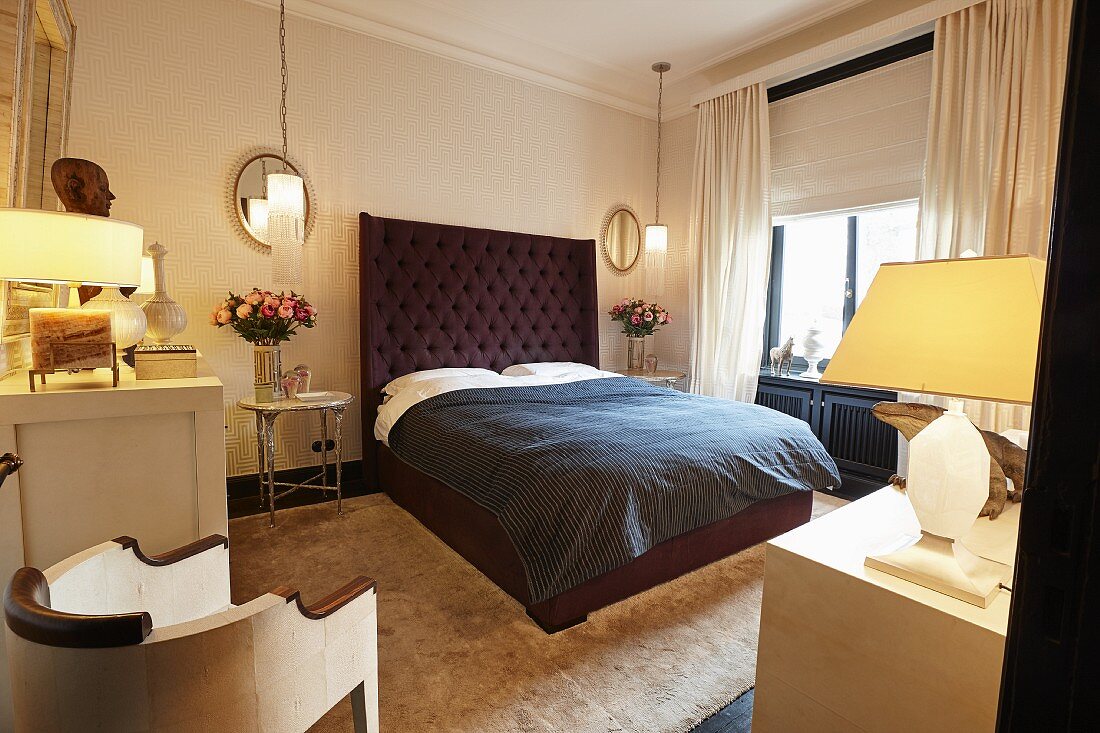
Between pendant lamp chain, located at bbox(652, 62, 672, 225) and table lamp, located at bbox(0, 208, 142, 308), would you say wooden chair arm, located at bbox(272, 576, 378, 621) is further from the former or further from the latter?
pendant lamp chain, located at bbox(652, 62, 672, 225)

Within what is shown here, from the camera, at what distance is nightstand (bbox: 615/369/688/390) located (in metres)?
4.23

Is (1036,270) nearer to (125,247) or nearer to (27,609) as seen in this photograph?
(27,609)

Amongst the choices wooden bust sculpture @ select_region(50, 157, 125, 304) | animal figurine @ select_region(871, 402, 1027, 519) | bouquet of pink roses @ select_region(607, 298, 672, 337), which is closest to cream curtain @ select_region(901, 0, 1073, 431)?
animal figurine @ select_region(871, 402, 1027, 519)

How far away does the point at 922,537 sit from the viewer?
3.63 ft

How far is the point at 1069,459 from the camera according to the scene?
0.41 metres

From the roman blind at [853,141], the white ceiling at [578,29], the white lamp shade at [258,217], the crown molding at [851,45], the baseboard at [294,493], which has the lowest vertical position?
the baseboard at [294,493]

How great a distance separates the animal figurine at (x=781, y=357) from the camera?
12.9 ft

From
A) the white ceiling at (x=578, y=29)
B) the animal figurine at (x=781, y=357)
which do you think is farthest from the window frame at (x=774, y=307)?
the white ceiling at (x=578, y=29)

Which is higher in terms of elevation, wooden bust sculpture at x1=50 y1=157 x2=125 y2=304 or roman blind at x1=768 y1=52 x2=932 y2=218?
roman blind at x1=768 y1=52 x2=932 y2=218

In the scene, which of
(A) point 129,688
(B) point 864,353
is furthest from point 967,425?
(A) point 129,688

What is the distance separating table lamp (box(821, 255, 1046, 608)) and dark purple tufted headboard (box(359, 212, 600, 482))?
2738 mm

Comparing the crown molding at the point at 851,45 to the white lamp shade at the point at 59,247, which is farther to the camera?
the crown molding at the point at 851,45

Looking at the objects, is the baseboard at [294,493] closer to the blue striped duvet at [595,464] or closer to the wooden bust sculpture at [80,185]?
the blue striped duvet at [595,464]

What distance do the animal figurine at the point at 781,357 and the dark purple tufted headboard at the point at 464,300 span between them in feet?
4.14
